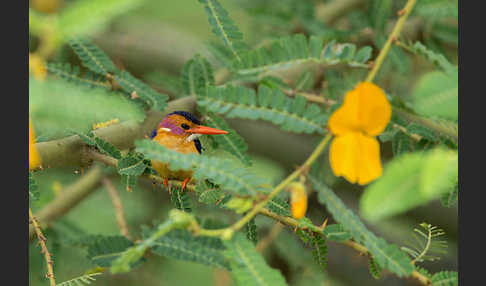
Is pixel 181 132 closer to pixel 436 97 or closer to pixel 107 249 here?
pixel 107 249

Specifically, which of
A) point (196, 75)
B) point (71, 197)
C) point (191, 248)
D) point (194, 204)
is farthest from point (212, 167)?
point (71, 197)

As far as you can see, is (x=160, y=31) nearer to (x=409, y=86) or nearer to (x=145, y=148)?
(x=409, y=86)

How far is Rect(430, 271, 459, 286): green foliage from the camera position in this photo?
1072mm

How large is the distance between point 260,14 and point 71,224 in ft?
3.51

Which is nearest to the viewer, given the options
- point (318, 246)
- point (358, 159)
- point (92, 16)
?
point (92, 16)

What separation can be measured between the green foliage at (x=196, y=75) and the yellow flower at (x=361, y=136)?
30.7 inches

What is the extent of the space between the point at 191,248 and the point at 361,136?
303 millimetres

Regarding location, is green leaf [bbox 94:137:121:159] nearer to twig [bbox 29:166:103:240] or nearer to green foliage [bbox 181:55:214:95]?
green foliage [bbox 181:55:214:95]

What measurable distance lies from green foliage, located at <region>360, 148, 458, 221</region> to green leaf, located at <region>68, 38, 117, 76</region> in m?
0.77

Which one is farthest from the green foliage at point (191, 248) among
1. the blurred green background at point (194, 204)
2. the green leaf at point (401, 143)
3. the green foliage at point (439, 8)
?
the green foliage at point (439, 8)

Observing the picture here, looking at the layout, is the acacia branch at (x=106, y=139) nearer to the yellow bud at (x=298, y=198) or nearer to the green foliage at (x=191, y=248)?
the green foliage at (x=191, y=248)

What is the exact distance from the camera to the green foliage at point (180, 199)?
118cm

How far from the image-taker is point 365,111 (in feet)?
2.72

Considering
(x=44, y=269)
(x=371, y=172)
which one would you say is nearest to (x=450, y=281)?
(x=371, y=172)
